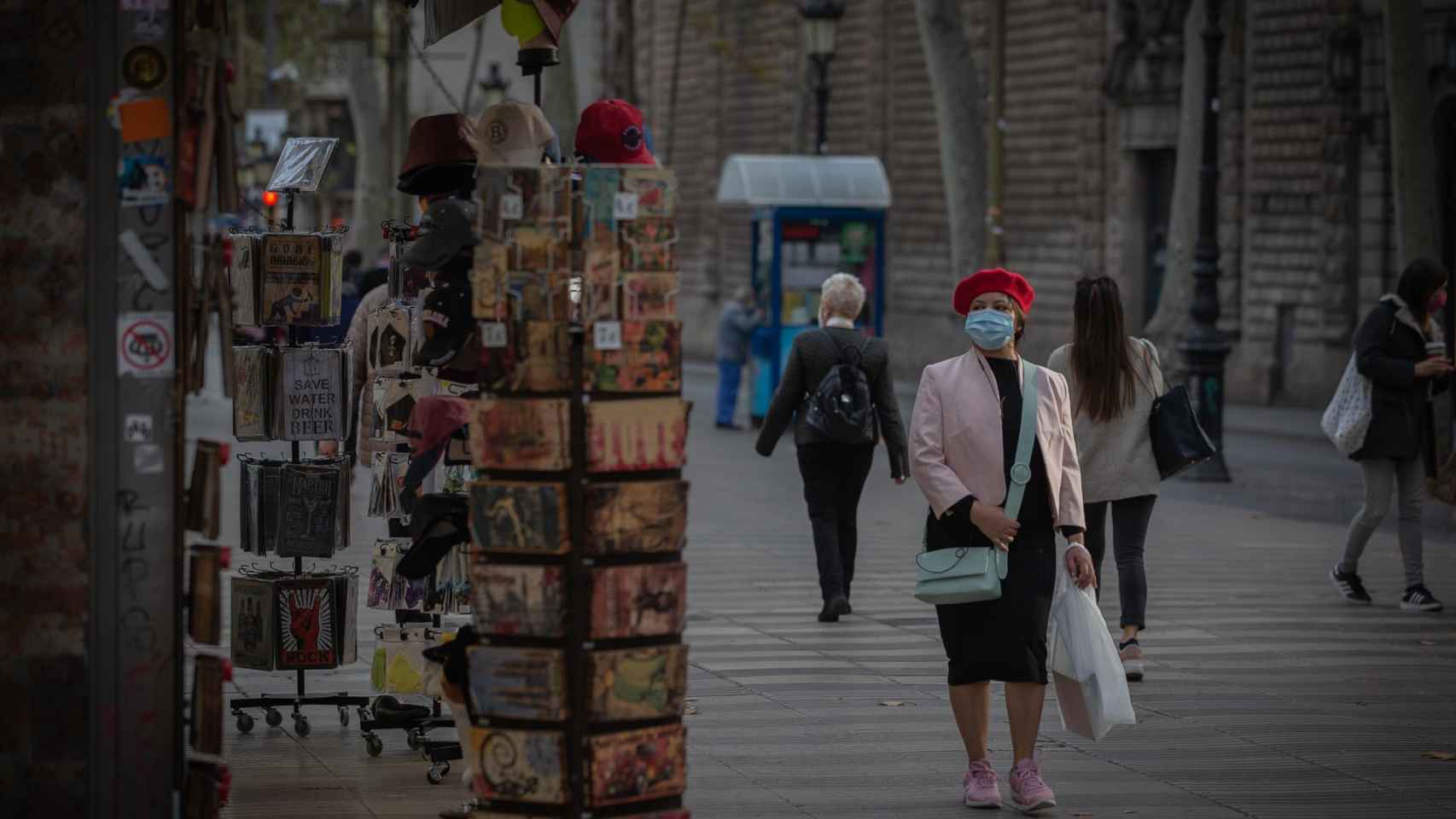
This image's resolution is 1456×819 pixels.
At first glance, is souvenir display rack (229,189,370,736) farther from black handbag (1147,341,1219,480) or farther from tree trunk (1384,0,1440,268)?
tree trunk (1384,0,1440,268)

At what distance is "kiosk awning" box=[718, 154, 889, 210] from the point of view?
85.0 ft

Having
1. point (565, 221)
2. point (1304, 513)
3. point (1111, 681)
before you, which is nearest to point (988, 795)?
point (1111, 681)

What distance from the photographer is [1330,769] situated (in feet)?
26.0

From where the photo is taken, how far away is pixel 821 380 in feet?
39.1

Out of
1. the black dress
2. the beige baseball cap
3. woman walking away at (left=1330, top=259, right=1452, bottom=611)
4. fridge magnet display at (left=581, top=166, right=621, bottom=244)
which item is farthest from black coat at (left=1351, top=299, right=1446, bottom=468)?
fridge magnet display at (left=581, top=166, right=621, bottom=244)

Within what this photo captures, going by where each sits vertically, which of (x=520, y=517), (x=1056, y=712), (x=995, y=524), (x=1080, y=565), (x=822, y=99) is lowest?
(x=1056, y=712)

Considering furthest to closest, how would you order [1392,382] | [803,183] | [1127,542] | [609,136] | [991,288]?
[803,183] → [1392,382] → [1127,542] → [991,288] → [609,136]

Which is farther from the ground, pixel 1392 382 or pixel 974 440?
pixel 1392 382

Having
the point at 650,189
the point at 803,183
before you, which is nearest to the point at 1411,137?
the point at 803,183

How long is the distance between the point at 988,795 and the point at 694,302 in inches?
1647

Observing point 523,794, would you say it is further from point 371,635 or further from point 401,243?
point 371,635

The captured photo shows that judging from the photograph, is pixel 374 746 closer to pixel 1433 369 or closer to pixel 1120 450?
pixel 1120 450

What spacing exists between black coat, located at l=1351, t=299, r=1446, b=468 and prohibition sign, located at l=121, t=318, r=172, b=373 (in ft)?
26.2

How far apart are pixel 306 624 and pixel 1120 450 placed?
3.50 meters
